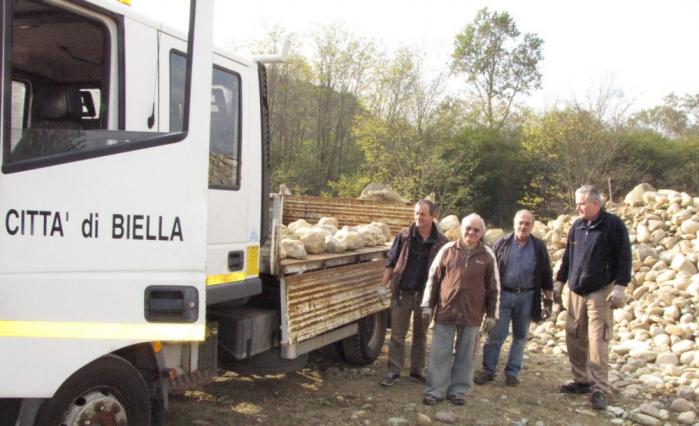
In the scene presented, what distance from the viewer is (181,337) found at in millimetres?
3078

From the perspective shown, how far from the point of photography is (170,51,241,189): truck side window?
3.93 metres

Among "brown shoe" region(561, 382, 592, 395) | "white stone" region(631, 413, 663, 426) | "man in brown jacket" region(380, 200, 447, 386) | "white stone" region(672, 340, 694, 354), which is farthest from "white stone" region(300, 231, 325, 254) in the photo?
"white stone" region(672, 340, 694, 354)

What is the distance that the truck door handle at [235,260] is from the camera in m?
4.06

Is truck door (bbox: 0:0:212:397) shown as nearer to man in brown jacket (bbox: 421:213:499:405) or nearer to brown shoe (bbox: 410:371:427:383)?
man in brown jacket (bbox: 421:213:499:405)

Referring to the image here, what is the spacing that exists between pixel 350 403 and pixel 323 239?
1460 mm

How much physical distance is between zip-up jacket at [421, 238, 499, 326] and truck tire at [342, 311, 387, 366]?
3.65 ft

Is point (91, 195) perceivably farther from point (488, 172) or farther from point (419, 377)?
point (488, 172)

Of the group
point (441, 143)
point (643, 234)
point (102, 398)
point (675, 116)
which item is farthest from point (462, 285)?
point (675, 116)

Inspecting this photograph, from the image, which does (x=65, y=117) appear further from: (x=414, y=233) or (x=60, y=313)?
(x=414, y=233)

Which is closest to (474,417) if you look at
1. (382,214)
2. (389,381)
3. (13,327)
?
(389,381)

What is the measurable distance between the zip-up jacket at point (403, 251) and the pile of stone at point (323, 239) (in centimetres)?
41

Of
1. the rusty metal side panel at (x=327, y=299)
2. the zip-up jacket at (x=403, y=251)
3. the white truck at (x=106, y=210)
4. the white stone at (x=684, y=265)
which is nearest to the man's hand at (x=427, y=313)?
the zip-up jacket at (x=403, y=251)

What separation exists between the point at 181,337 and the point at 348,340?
347cm

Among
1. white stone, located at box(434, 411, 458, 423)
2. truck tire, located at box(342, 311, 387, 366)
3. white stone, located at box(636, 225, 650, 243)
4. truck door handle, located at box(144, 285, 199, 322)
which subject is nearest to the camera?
truck door handle, located at box(144, 285, 199, 322)
